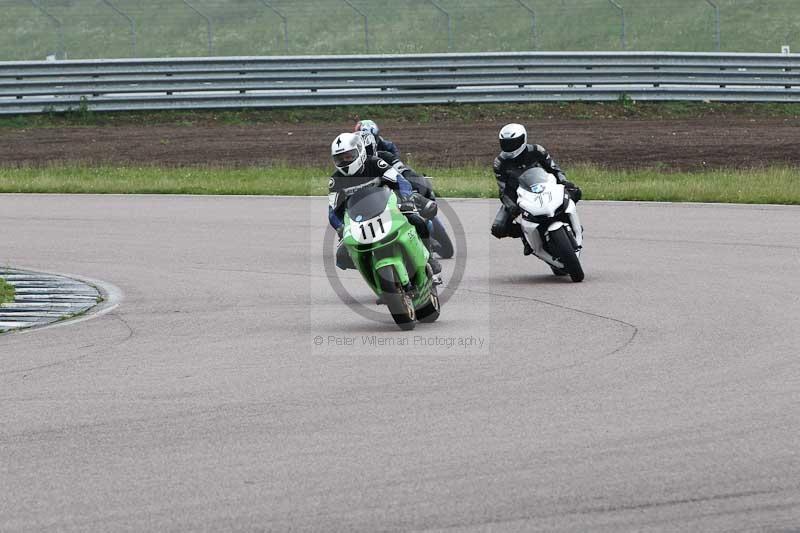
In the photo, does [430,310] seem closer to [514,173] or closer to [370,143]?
[514,173]

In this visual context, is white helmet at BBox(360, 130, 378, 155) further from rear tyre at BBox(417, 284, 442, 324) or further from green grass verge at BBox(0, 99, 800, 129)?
green grass verge at BBox(0, 99, 800, 129)

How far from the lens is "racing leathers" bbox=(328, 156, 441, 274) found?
35.5 feet

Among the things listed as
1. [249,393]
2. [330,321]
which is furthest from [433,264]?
[249,393]

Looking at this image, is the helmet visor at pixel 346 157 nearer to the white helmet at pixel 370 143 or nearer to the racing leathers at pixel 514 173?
the white helmet at pixel 370 143

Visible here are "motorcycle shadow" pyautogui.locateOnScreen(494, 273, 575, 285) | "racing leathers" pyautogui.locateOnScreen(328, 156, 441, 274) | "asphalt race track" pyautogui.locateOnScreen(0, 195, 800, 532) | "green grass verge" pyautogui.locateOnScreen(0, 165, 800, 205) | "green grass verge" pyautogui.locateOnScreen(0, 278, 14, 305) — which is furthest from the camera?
"green grass verge" pyautogui.locateOnScreen(0, 165, 800, 205)

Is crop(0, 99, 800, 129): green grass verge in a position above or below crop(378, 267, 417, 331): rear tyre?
above

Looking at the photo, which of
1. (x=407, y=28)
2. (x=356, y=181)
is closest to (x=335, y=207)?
(x=356, y=181)

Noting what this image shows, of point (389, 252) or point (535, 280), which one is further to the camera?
point (535, 280)

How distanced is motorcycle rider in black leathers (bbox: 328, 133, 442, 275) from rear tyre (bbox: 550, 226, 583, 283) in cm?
156

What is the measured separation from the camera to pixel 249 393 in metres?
7.90

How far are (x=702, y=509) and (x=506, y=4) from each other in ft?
156

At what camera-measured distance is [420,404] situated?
7520 millimetres

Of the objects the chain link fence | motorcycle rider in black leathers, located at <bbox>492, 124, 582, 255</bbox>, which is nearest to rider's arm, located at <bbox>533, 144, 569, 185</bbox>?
motorcycle rider in black leathers, located at <bbox>492, 124, 582, 255</bbox>

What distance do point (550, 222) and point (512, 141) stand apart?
3.20 feet
